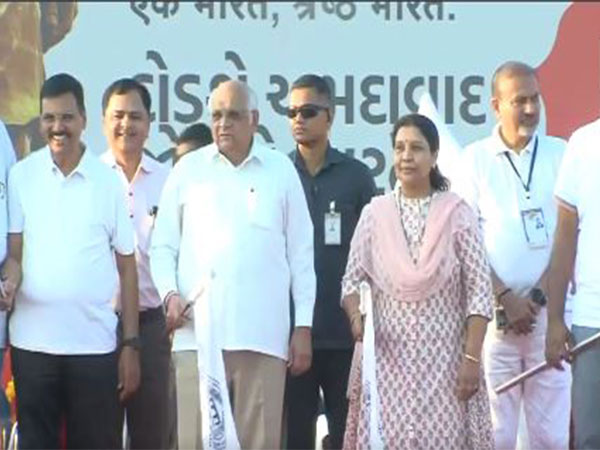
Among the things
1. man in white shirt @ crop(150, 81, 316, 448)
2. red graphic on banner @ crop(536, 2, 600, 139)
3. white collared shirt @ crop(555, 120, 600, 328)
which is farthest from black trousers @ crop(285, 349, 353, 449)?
red graphic on banner @ crop(536, 2, 600, 139)

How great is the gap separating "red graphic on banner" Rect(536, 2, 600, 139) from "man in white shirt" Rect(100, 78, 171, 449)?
2.41 m

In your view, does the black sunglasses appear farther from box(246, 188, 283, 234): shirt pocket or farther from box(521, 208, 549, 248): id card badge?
box(521, 208, 549, 248): id card badge

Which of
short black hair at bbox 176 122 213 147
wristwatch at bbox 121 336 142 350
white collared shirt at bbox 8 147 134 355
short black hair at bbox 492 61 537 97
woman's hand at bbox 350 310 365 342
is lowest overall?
wristwatch at bbox 121 336 142 350

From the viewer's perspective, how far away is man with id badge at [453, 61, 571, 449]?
7.98 m

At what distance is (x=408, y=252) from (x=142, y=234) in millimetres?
1427

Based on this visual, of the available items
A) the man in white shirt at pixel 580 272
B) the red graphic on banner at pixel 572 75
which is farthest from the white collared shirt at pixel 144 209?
the red graphic on banner at pixel 572 75

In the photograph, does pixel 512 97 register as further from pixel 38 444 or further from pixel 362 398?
pixel 38 444

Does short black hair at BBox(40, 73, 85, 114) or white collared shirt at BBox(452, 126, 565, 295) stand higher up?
short black hair at BBox(40, 73, 85, 114)

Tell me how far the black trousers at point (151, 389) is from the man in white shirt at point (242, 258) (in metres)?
0.62

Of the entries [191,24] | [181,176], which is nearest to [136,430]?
[181,176]

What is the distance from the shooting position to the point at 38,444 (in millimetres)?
7332

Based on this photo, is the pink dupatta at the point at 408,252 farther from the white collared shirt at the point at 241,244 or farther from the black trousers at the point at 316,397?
the black trousers at the point at 316,397

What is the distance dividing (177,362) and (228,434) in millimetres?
450

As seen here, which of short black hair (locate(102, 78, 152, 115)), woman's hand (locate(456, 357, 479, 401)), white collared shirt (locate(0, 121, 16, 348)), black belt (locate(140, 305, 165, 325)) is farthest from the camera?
short black hair (locate(102, 78, 152, 115))
